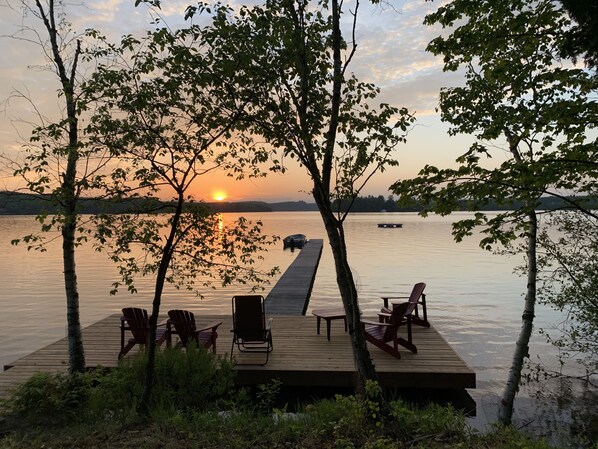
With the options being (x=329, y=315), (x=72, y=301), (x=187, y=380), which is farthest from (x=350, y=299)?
(x=72, y=301)

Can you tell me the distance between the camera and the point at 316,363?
24.2ft

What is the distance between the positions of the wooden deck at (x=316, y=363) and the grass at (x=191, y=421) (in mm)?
1486

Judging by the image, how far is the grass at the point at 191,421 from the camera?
434 cm

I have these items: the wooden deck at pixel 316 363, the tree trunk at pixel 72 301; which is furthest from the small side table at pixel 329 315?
the tree trunk at pixel 72 301

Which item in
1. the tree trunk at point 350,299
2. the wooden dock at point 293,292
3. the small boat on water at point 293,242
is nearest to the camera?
the tree trunk at point 350,299

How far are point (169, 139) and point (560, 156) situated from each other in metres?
4.51

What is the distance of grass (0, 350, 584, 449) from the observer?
4.34 m

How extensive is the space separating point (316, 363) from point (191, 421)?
291 cm

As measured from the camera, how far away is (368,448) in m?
4.02

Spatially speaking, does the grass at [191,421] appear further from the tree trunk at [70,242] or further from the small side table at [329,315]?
the small side table at [329,315]

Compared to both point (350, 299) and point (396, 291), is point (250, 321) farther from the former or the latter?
point (396, 291)

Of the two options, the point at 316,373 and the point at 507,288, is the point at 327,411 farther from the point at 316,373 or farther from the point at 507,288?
the point at 507,288

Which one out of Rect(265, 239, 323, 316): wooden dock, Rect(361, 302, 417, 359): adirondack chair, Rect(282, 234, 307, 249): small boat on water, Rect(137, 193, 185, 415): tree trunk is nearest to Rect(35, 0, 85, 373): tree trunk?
Rect(137, 193, 185, 415): tree trunk

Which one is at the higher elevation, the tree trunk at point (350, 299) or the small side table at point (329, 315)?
the tree trunk at point (350, 299)
